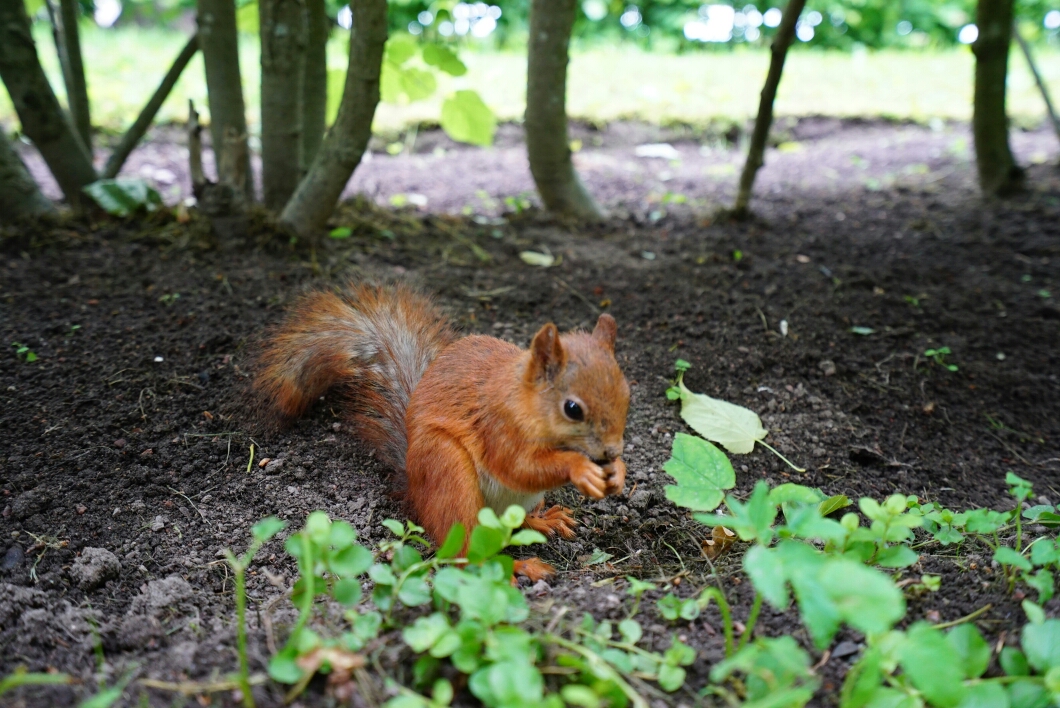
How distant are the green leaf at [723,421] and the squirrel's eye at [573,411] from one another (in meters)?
0.67

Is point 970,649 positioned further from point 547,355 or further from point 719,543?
point 547,355

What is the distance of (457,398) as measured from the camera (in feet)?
6.68

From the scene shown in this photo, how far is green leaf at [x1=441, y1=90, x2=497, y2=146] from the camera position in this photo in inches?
138

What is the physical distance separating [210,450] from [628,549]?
1.24 metres

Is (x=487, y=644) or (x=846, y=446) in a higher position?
(x=487, y=644)

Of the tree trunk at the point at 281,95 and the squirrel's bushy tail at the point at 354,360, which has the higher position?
the tree trunk at the point at 281,95

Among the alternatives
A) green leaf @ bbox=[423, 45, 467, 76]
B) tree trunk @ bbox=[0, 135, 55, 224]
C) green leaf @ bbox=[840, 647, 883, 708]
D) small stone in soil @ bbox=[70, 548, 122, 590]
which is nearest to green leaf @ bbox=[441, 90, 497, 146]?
green leaf @ bbox=[423, 45, 467, 76]

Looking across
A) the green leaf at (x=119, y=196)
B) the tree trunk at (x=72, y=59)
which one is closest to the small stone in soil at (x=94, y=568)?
the green leaf at (x=119, y=196)

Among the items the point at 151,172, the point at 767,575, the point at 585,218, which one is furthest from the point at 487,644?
the point at 151,172

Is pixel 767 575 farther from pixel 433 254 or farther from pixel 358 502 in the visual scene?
pixel 433 254

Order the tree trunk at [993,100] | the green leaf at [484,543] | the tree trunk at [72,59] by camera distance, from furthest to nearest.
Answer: the tree trunk at [993,100]
the tree trunk at [72,59]
the green leaf at [484,543]

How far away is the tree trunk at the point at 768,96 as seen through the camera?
133 inches

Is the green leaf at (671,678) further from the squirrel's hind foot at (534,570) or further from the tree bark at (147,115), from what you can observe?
the tree bark at (147,115)

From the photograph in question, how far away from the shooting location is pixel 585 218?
3.94 m
